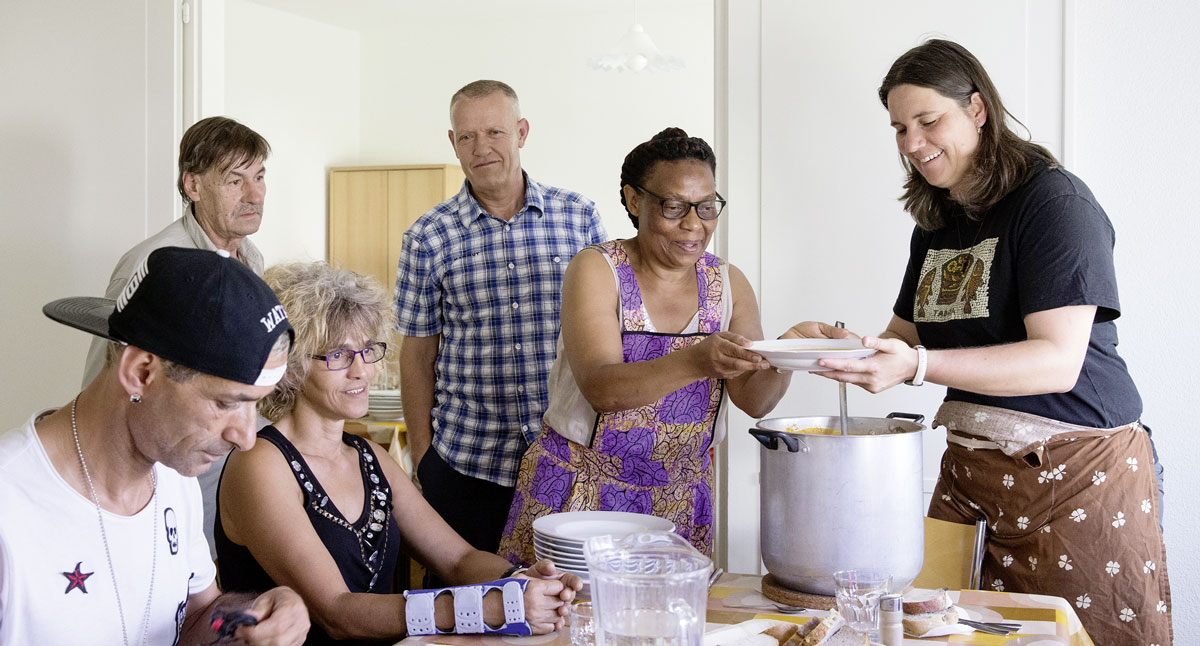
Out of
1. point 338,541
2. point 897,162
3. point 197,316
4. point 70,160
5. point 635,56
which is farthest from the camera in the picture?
point 635,56

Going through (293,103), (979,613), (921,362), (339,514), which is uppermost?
(293,103)

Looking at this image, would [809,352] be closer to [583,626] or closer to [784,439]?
[784,439]

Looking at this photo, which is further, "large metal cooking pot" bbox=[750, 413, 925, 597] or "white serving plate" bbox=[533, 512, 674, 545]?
"white serving plate" bbox=[533, 512, 674, 545]

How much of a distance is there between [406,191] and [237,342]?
696cm

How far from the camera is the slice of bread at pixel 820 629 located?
4.34 feet

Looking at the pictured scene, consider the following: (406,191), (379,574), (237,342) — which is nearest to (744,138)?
(379,574)

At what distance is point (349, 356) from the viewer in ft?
6.15

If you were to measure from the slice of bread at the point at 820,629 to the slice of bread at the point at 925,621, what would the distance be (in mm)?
141

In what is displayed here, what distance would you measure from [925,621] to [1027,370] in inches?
21.3

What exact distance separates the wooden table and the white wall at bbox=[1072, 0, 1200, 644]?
100 centimetres

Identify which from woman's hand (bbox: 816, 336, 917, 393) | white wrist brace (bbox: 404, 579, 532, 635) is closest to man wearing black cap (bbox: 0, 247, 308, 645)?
white wrist brace (bbox: 404, 579, 532, 635)

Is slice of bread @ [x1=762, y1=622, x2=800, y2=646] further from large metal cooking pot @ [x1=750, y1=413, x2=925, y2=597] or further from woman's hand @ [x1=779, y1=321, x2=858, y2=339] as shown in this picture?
woman's hand @ [x1=779, y1=321, x2=858, y2=339]

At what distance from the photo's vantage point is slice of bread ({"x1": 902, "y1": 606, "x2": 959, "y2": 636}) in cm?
150

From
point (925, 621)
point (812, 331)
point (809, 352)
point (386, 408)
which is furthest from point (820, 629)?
point (386, 408)
